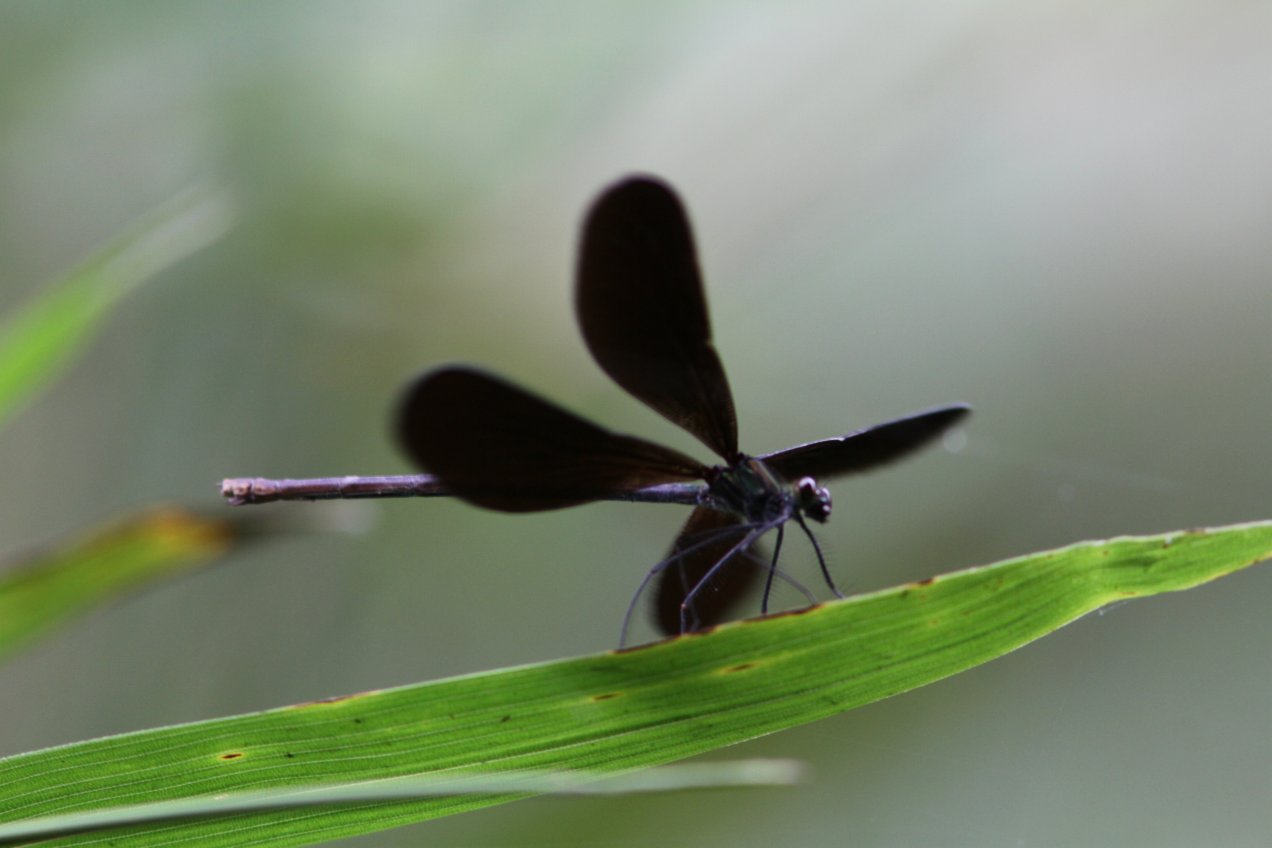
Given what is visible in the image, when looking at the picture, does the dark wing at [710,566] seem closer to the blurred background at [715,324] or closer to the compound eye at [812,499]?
the compound eye at [812,499]

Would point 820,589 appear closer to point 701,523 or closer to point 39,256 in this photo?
point 701,523

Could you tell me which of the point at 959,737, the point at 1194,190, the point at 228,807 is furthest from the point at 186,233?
the point at 1194,190

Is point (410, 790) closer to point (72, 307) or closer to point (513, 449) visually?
point (513, 449)

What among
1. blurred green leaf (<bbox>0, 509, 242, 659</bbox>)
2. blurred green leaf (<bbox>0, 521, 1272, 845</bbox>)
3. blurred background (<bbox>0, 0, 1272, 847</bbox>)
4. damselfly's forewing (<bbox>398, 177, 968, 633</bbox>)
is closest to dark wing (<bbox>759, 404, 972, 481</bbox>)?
damselfly's forewing (<bbox>398, 177, 968, 633</bbox>)

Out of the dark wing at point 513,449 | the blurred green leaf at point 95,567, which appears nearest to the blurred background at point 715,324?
the blurred green leaf at point 95,567

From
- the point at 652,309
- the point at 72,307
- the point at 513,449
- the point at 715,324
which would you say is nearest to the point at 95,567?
the point at 72,307
